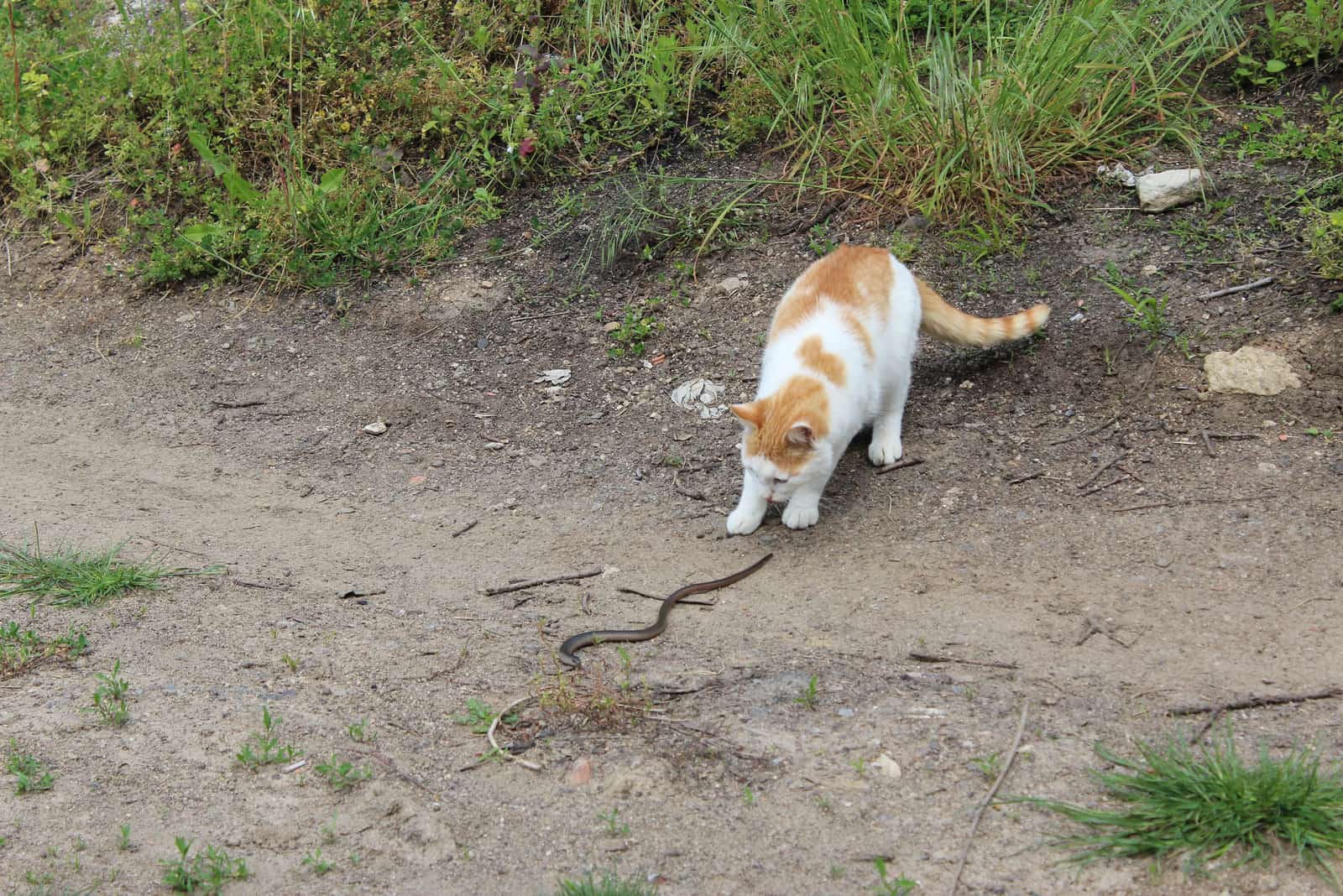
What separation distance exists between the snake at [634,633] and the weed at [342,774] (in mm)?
698

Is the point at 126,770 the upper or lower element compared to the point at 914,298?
upper

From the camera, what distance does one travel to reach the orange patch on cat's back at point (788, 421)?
3844 mm

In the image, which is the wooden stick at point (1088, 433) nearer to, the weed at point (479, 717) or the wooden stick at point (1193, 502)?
the wooden stick at point (1193, 502)

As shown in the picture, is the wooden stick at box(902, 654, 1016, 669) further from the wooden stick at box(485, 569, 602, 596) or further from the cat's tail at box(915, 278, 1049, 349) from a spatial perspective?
the cat's tail at box(915, 278, 1049, 349)

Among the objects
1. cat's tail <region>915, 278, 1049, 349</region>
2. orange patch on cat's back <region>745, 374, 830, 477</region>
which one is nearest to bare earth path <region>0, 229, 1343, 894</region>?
cat's tail <region>915, 278, 1049, 349</region>

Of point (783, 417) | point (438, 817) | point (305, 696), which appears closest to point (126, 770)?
point (305, 696)

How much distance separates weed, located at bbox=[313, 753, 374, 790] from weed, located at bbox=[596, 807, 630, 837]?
614 mm

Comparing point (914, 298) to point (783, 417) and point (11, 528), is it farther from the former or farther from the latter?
point (11, 528)

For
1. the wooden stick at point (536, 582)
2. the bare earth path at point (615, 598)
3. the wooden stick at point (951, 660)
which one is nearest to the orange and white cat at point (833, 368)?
the bare earth path at point (615, 598)

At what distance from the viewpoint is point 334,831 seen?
104 inches

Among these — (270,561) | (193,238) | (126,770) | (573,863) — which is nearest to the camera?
(573,863)

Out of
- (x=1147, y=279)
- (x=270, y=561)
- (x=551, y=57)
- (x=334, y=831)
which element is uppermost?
(x=551, y=57)

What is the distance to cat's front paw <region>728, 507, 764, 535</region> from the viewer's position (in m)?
4.16

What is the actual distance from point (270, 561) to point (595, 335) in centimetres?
207
